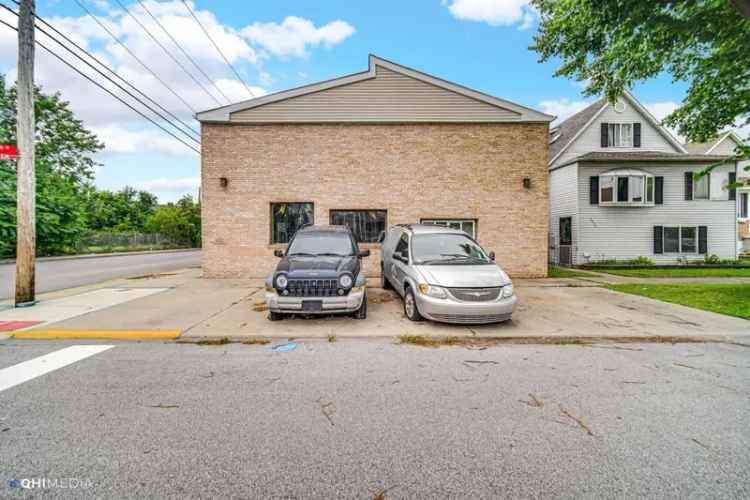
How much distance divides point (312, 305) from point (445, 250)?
297 cm

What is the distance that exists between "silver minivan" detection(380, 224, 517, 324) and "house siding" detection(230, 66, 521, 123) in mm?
6451

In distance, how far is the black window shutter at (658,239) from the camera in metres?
17.6

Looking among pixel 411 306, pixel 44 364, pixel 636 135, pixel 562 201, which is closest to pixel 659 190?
pixel 636 135

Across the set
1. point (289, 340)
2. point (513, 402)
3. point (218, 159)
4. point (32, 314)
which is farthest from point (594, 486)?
point (218, 159)

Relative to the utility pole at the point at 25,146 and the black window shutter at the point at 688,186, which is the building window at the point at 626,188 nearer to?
the black window shutter at the point at 688,186

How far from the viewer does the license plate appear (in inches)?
230

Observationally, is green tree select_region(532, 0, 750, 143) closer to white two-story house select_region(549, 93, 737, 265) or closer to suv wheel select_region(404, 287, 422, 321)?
white two-story house select_region(549, 93, 737, 265)

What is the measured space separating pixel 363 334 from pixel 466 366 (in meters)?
1.87

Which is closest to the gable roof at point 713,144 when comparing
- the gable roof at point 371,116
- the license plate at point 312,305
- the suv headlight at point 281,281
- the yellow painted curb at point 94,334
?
the gable roof at point 371,116

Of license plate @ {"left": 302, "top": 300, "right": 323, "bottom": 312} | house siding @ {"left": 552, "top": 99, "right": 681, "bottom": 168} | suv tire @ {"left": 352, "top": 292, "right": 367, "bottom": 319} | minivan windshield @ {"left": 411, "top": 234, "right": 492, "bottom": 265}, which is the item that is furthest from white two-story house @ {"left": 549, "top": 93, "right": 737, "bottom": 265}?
license plate @ {"left": 302, "top": 300, "right": 323, "bottom": 312}

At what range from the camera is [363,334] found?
218 inches

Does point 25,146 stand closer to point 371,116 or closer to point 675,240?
point 371,116

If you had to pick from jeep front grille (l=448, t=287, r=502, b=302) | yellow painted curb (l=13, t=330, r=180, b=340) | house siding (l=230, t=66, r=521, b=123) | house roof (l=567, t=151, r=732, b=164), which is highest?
house siding (l=230, t=66, r=521, b=123)

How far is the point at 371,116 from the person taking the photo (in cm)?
1188
